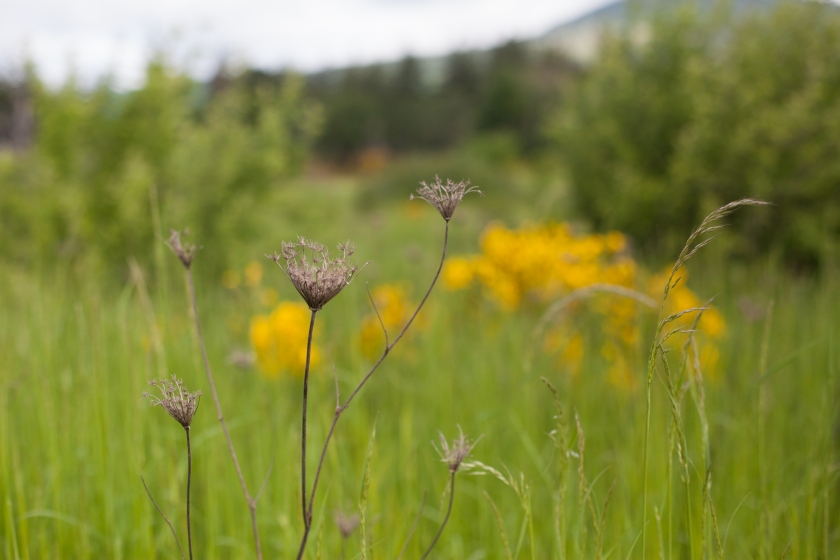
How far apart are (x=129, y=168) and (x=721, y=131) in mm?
5848

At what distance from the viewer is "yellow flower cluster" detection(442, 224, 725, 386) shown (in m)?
2.89

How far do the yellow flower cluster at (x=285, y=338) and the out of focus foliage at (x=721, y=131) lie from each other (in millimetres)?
4091

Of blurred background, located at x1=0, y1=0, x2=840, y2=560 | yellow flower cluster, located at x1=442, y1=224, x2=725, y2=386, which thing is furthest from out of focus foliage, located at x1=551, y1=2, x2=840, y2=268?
yellow flower cluster, located at x1=442, y1=224, x2=725, y2=386

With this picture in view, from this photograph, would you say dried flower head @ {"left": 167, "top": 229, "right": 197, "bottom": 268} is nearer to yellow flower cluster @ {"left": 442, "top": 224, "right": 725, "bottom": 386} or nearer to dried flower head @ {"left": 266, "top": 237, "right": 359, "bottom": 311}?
dried flower head @ {"left": 266, "top": 237, "right": 359, "bottom": 311}

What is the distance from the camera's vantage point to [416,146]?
39438mm

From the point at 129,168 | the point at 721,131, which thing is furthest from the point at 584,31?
the point at 129,168

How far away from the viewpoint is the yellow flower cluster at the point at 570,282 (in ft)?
9.47

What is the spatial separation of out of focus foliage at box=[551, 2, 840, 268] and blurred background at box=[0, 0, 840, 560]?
1.2 inches

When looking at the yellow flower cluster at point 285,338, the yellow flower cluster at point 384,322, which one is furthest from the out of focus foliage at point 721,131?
the yellow flower cluster at point 285,338

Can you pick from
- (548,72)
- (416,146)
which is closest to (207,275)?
(416,146)

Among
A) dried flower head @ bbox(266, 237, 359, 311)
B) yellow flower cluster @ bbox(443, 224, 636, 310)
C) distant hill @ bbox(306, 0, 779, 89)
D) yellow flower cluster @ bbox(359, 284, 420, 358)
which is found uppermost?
distant hill @ bbox(306, 0, 779, 89)

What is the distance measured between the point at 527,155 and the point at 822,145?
2600 cm

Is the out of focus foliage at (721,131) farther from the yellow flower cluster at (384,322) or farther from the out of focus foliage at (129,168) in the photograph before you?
the out of focus foliage at (129,168)

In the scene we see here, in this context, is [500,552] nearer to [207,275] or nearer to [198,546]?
[198,546]
